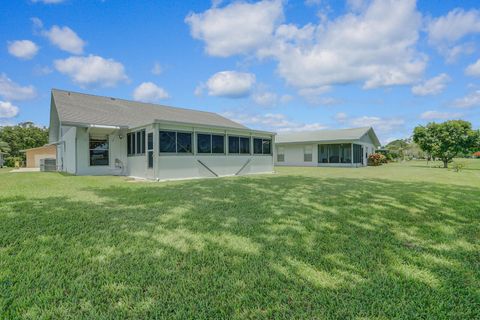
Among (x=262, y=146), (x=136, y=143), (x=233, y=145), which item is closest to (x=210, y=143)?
(x=233, y=145)

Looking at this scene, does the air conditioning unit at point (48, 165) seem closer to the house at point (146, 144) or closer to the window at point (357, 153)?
the house at point (146, 144)

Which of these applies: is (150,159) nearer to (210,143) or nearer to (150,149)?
(150,149)

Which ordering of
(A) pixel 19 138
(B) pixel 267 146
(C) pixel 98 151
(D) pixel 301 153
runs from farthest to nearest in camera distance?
1. (A) pixel 19 138
2. (D) pixel 301 153
3. (B) pixel 267 146
4. (C) pixel 98 151

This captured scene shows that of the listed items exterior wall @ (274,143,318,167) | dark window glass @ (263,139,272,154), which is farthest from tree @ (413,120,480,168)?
dark window glass @ (263,139,272,154)

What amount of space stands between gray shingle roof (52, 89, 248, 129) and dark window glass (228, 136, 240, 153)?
1.96 m

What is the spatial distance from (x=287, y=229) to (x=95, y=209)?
402 cm

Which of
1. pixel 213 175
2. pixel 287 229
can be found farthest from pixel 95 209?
pixel 213 175

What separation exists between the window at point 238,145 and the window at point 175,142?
2728mm

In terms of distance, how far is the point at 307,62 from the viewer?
2100 cm

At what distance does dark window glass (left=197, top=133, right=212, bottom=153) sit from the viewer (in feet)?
42.0

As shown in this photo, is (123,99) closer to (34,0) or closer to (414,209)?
(34,0)

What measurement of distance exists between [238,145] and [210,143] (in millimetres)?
2133

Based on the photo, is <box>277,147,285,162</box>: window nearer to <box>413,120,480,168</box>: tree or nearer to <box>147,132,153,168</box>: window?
<box>413,120,480,168</box>: tree

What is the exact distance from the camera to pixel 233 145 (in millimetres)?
14539
